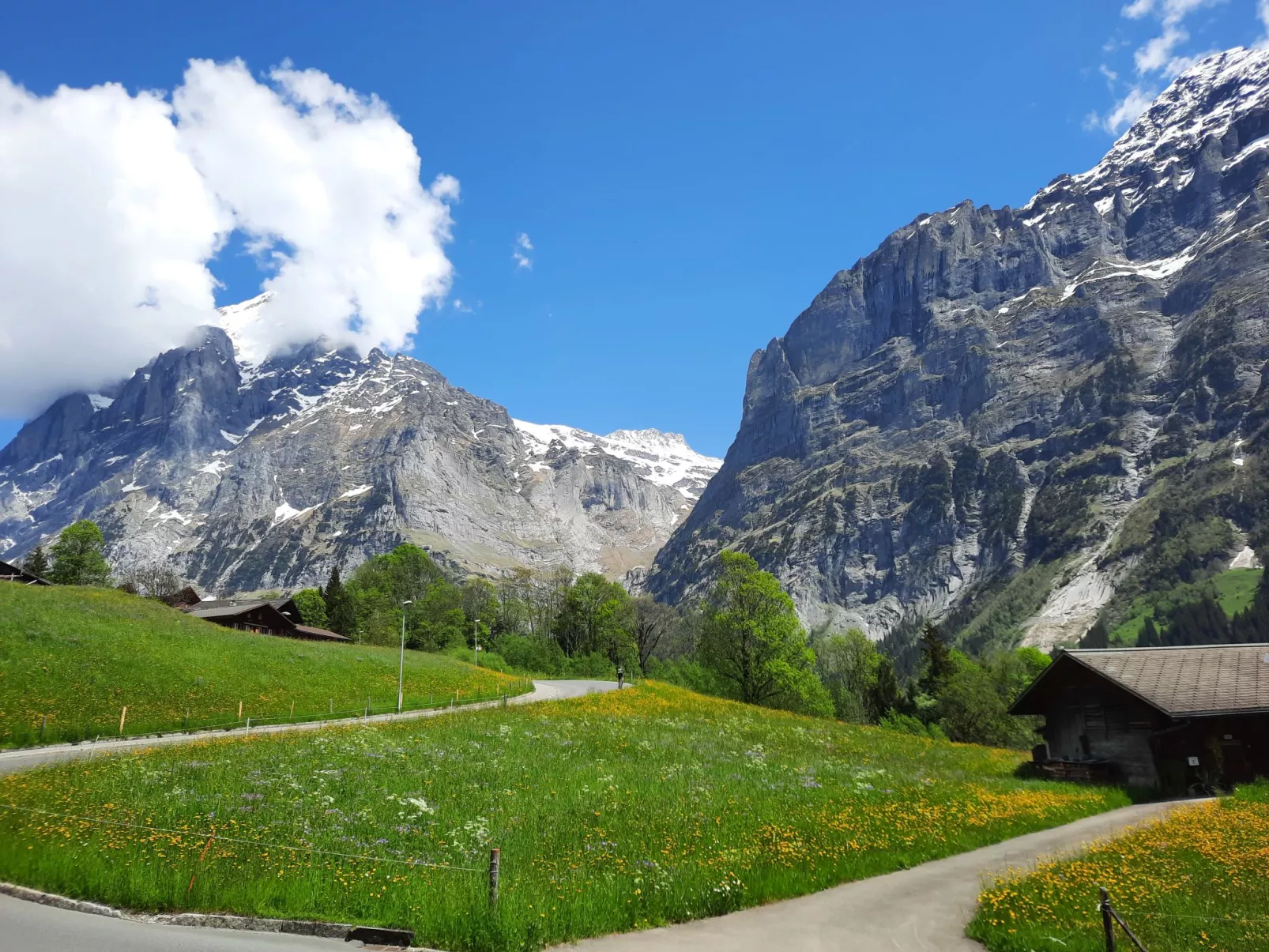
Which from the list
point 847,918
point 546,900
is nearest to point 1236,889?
point 847,918

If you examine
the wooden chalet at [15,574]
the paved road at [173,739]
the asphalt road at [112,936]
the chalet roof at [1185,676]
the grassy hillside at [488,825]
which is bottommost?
the paved road at [173,739]

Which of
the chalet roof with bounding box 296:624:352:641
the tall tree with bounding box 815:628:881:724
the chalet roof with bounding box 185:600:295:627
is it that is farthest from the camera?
the chalet roof with bounding box 296:624:352:641

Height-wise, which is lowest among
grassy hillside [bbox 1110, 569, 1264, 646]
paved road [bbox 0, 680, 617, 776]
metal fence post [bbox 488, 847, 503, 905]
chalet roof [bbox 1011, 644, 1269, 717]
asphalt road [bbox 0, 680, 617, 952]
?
paved road [bbox 0, 680, 617, 776]

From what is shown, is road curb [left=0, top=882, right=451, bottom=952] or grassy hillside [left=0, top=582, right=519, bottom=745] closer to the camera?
road curb [left=0, top=882, right=451, bottom=952]

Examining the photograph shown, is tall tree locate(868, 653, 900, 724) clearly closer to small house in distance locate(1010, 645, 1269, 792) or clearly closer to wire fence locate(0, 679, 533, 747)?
wire fence locate(0, 679, 533, 747)

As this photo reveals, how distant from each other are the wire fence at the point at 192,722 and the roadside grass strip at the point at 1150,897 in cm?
3509

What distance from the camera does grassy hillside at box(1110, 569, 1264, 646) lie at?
177 metres

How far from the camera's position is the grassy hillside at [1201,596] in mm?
176625

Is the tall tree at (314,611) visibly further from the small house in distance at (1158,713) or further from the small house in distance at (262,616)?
the small house in distance at (1158,713)

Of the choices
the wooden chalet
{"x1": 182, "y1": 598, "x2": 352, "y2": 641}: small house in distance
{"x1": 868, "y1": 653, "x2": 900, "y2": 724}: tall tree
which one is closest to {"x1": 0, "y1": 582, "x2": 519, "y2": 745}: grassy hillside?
{"x1": 182, "y1": 598, "x2": 352, "y2": 641}: small house in distance

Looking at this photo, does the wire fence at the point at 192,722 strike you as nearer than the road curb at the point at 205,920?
No

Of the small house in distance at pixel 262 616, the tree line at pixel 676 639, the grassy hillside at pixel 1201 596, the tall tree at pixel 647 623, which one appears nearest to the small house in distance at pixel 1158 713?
the tree line at pixel 676 639

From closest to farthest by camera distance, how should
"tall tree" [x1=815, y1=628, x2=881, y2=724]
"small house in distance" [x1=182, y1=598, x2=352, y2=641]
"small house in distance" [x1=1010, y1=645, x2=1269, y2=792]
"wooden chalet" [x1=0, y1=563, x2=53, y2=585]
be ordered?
"small house in distance" [x1=1010, y1=645, x2=1269, y2=792] < "wooden chalet" [x1=0, y1=563, x2=53, y2=585] < "small house in distance" [x1=182, y1=598, x2=352, y2=641] < "tall tree" [x1=815, y1=628, x2=881, y2=724]

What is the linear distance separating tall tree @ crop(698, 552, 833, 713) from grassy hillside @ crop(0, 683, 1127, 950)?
1227 inches
